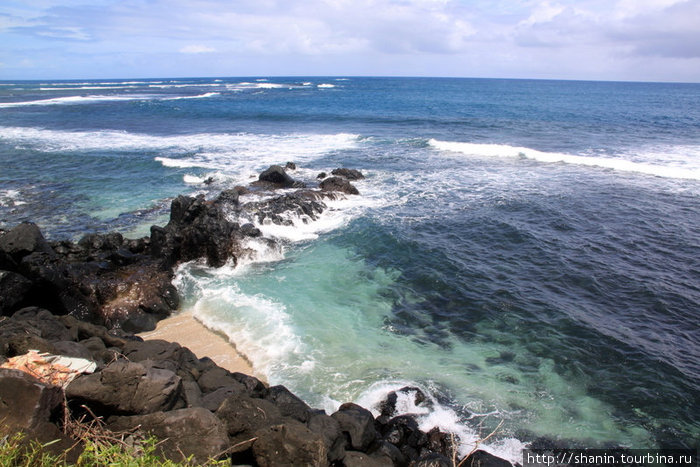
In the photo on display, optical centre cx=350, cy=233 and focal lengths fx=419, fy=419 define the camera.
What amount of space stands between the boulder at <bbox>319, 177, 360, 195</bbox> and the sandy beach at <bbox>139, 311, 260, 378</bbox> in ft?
41.0

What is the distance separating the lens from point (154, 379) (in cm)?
665

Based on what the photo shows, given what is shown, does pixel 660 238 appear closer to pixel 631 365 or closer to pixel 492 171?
pixel 631 365

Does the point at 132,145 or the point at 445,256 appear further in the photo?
the point at 132,145

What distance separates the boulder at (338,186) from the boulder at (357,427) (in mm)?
16524

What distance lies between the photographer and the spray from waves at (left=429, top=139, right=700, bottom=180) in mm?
26984

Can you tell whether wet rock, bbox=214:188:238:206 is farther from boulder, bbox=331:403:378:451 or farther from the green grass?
the green grass

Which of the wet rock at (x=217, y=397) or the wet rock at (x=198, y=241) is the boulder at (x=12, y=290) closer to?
the wet rock at (x=198, y=241)

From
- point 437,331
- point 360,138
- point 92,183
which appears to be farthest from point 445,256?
point 360,138

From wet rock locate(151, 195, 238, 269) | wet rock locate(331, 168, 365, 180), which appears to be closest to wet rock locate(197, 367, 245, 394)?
wet rock locate(151, 195, 238, 269)

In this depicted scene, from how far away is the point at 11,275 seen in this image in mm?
11539

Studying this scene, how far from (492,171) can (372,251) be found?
51.3ft

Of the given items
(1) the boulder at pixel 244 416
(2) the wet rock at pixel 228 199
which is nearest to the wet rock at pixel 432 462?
(1) the boulder at pixel 244 416

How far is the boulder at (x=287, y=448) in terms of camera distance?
5.96 metres

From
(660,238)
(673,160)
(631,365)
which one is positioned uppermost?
(673,160)
